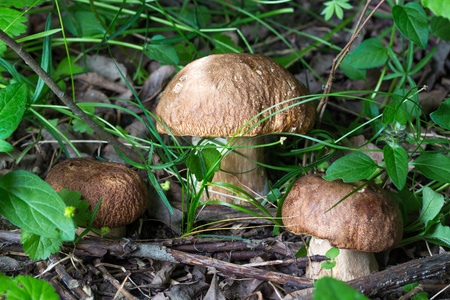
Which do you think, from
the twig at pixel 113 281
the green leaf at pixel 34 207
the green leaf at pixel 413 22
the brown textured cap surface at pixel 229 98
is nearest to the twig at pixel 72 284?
the twig at pixel 113 281

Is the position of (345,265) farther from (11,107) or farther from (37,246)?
(11,107)

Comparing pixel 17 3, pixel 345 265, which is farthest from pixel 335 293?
pixel 17 3

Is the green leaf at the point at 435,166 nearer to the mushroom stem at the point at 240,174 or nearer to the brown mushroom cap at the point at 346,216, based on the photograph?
the brown mushroom cap at the point at 346,216

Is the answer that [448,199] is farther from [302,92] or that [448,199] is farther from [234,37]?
[234,37]

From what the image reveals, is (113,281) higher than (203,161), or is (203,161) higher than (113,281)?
(203,161)

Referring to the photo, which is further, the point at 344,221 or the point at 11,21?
the point at 11,21

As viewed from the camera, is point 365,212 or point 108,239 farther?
point 108,239

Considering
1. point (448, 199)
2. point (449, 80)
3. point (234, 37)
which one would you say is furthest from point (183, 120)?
point (449, 80)
